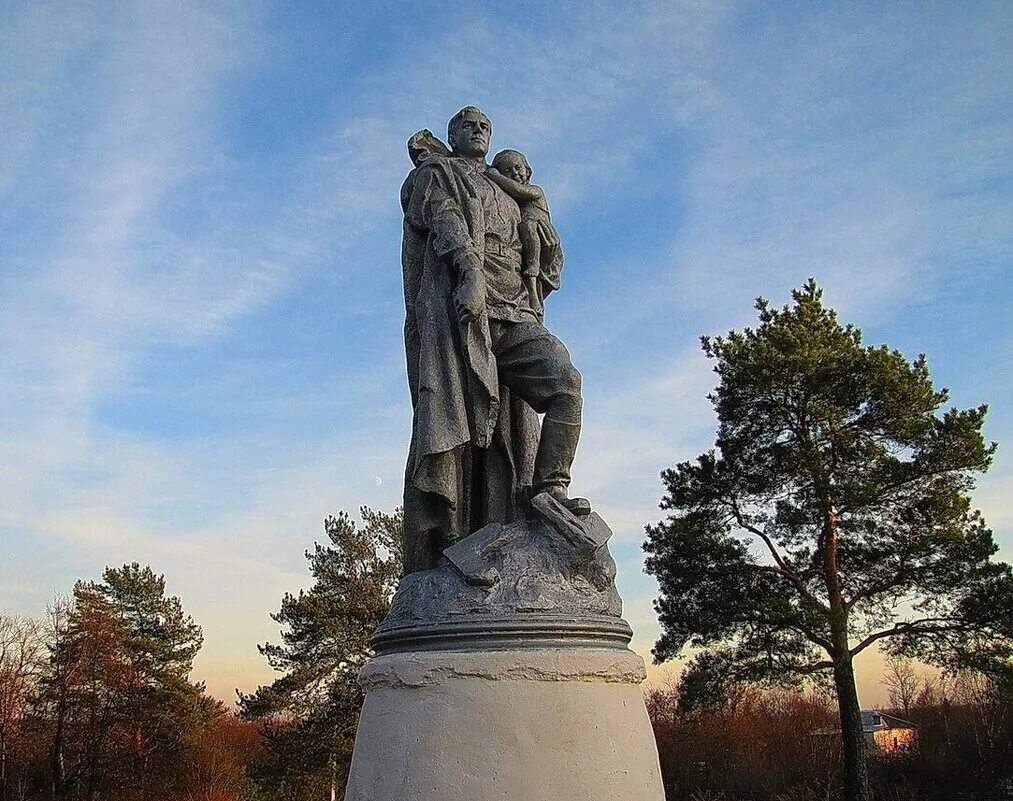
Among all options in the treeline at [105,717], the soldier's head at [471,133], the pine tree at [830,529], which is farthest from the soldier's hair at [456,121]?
→ the treeline at [105,717]

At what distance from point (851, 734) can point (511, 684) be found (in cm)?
1799

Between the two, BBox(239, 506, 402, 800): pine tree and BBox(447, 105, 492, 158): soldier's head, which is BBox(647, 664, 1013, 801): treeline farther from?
BBox(447, 105, 492, 158): soldier's head

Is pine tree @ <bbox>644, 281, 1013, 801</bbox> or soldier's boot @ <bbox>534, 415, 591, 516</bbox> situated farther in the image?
pine tree @ <bbox>644, 281, 1013, 801</bbox>

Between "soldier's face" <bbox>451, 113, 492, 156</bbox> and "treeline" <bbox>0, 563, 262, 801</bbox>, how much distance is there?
28.2 m

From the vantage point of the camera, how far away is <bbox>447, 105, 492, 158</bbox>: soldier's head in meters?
6.01

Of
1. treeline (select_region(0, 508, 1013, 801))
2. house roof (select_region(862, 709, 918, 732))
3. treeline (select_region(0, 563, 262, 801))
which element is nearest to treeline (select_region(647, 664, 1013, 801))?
treeline (select_region(0, 508, 1013, 801))

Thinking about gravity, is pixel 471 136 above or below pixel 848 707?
above

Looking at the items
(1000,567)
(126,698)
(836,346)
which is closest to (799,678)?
(1000,567)

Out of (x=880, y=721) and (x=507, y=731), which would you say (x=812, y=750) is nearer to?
(x=880, y=721)

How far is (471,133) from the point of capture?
19.7 ft

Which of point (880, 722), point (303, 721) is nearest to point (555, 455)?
point (303, 721)

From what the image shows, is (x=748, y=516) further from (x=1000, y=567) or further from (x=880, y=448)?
(x=1000, y=567)

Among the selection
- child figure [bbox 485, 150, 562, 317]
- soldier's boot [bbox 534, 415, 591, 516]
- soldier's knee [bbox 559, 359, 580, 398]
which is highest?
child figure [bbox 485, 150, 562, 317]

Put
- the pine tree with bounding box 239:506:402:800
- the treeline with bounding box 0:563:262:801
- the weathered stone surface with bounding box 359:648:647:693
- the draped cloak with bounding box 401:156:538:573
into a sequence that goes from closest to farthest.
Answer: the weathered stone surface with bounding box 359:648:647:693 → the draped cloak with bounding box 401:156:538:573 → the pine tree with bounding box 239:506:402:800 → the treeline with bounding box 0:563:262:801
